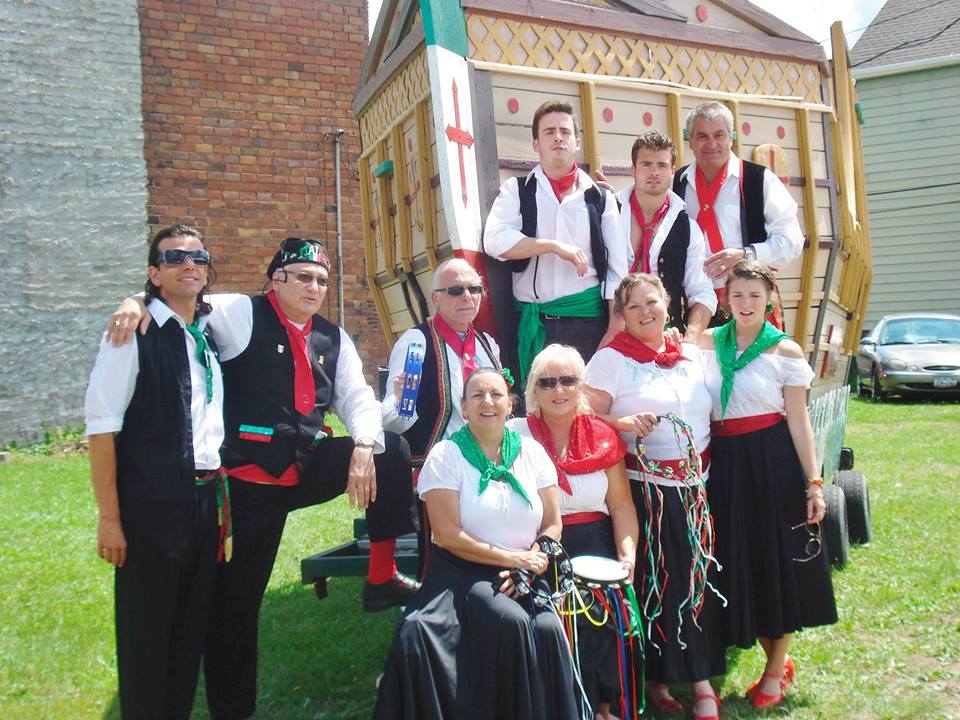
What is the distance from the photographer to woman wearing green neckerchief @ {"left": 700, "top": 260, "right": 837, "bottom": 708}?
128 inches

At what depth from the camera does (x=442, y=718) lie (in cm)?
257

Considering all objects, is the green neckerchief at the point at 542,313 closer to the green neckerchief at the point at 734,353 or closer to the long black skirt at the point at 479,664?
the green neckerchief at the point at 734,353

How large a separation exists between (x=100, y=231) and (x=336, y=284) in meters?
2.60

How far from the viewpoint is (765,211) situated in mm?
3855

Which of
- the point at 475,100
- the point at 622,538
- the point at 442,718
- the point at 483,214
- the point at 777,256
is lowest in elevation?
the point at 442,718

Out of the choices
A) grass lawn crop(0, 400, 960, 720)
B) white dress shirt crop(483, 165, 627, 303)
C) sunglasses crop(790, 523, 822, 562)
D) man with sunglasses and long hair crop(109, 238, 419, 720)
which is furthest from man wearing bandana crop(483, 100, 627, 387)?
grass lawn crop(0, 400, 960, 720)

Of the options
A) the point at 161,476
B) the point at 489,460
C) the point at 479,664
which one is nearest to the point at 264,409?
the point at 161,476

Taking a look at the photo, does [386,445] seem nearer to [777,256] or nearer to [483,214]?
[483,214]

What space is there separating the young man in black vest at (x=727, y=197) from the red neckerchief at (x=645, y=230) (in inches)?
10.9

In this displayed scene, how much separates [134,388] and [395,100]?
251 cm

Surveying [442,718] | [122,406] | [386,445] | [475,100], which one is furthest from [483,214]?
[442,718]

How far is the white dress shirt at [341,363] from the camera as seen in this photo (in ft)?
9.74

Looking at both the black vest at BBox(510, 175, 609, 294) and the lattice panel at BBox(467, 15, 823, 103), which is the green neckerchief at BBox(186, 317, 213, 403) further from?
the lattice panel at BBox(467, 15, 823, 103)

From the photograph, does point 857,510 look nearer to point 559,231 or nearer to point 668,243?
point 668,243
